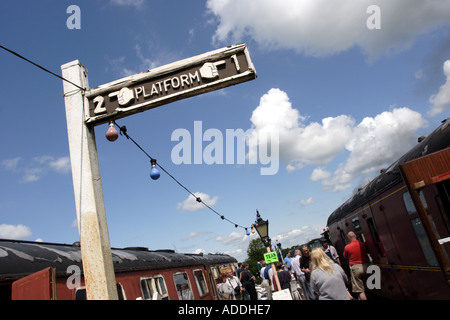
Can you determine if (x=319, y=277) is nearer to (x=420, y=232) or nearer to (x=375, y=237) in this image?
(x=420, y=232)

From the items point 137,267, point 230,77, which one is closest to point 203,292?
point 137,267

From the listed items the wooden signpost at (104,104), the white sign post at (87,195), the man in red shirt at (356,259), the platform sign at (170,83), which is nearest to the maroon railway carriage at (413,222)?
the man in red shirt at (356,259)

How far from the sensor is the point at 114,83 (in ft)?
12.4

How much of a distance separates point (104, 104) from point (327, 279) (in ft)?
12.1

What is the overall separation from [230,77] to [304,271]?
6.81m

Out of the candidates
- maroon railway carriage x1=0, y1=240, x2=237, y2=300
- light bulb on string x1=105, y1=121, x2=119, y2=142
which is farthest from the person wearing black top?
light bulb on string x1=105, y1=121, x2=119, y2=142

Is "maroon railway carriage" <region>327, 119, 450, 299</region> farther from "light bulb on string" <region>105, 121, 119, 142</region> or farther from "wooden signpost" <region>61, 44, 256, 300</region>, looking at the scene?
"light bulb on string" <region>105, 121, 119, 142</region>

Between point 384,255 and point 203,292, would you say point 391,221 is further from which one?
point 203,292

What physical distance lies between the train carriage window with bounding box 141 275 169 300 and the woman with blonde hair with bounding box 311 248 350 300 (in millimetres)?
4852

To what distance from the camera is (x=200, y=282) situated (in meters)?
13.1

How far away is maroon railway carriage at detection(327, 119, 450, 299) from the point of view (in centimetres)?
399

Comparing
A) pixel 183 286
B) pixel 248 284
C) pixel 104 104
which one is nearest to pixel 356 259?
pixel 248 284
